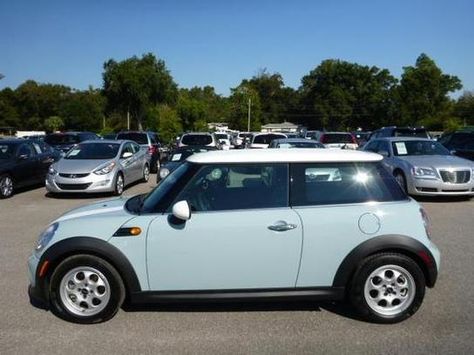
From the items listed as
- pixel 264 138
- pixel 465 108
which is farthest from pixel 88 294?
pixel 465 108

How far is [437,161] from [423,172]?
64cm

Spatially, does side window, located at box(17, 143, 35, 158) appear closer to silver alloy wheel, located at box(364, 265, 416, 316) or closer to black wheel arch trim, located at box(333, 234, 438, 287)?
black wheel arch trim, located at box(333, 234, 438, 287)

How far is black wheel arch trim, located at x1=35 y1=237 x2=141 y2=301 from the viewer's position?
440 centimetres

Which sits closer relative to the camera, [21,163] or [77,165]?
[77,165]

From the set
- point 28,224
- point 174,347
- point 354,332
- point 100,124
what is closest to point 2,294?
point 174,347

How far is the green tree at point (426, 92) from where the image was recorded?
7931 centimetres

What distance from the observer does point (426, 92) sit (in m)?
79.6

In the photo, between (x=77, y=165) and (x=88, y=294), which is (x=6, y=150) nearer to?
(x=77, y=165)

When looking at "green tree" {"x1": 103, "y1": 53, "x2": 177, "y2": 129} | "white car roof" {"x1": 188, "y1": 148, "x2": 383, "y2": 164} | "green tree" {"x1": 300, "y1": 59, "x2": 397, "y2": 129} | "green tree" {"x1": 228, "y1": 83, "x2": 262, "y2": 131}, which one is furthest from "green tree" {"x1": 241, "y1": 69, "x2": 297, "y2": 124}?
"white car roof" {"x1": 188, "y1": 148, "x2": 383, "y2": 164}

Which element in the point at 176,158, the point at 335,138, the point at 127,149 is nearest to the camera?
the point at 176,158

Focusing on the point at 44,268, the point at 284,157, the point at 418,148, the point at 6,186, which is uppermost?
the point at 284,157

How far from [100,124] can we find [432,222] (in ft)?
314

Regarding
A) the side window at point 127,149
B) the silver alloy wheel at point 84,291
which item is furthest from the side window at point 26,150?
the silver alloy wheel at point 84,291

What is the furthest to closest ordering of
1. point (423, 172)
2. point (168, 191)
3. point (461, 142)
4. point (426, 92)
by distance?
point (426, 92), point (461, 142), point (423, 172), point (168, 191)
